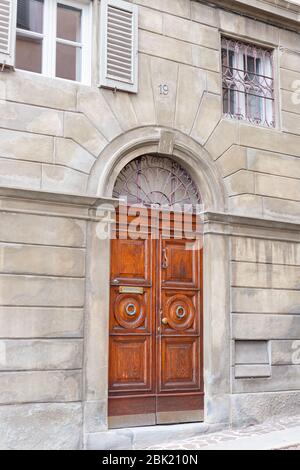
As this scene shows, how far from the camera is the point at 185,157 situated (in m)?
8.02

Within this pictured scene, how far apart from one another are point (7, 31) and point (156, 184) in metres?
2.78

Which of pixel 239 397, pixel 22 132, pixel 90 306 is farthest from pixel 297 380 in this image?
pixel 22 132

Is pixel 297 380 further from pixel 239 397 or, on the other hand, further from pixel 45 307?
pixel 45 307

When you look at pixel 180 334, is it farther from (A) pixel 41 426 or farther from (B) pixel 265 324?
(A) pixel 41 426

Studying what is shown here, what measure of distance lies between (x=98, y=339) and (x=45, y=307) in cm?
80

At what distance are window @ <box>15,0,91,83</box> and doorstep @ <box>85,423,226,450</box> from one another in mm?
4580

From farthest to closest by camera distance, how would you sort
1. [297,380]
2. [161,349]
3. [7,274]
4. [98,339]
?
[297,380], [161,349], [98,339], [7,274]

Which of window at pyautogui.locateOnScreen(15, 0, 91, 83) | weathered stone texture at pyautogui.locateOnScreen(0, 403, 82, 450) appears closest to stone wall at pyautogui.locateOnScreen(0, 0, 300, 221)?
window at pyautogui.locateOnScreen(15, 0, 91, 83)

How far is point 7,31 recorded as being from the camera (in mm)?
→ 6961

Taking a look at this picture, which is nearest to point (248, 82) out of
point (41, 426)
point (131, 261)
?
point (131, 261)

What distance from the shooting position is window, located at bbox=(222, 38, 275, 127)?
8.77 m

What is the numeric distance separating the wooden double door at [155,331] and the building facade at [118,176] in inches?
4.4

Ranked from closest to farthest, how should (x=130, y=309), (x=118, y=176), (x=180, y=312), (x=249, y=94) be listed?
(x=130, y=309) → (x=118, y=176) → (x=180, y=312) → (x=249, y=94)

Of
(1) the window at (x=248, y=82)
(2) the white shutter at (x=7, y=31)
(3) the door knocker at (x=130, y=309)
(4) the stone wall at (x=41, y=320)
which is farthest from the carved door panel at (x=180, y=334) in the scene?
(2) the white shutter at (x=7, y=31)
